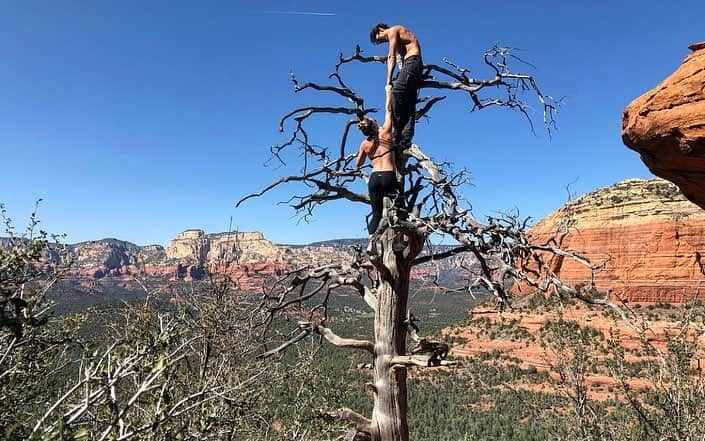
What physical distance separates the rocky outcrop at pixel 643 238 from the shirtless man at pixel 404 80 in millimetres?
37730

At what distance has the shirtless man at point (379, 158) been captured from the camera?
11.8ft

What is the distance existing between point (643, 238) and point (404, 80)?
55.0 metres

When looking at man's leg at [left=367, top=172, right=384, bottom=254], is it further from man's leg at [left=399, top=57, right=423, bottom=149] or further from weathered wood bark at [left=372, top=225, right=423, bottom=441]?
man's leg at [left=399, top=57, right=423, bottom=149]

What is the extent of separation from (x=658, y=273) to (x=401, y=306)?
51.7 metres

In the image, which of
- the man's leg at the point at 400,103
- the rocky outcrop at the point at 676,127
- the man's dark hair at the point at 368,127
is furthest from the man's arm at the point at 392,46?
the rocky outcrop at the point at 676,127

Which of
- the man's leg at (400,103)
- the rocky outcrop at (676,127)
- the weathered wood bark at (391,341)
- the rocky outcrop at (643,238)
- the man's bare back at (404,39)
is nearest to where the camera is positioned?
the weathered wood bark at (391,341)

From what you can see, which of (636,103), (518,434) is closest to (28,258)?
(636,103)

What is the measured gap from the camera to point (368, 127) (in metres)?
3.72

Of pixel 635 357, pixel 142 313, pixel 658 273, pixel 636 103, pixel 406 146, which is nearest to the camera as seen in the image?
pixel 406 146

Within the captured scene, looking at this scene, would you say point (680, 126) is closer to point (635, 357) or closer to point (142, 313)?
point (142, 313)

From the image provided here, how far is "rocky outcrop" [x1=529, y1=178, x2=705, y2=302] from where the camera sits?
139ft

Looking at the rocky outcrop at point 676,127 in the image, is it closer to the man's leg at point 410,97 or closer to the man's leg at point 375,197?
the man's leg at point 410,97

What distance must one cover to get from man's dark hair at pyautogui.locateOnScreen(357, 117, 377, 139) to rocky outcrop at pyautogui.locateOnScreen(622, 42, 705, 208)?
4232 mm

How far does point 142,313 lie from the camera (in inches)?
297
